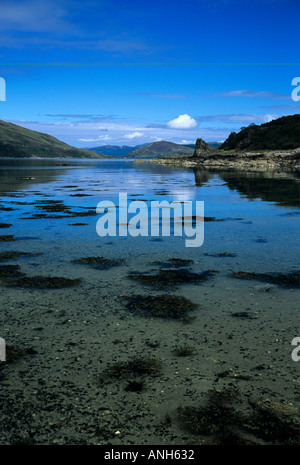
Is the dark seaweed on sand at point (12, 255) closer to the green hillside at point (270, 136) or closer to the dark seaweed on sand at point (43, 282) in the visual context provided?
Answer: the dark seaweed on sand at point (43, 282)

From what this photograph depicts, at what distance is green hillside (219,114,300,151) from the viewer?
132 meters

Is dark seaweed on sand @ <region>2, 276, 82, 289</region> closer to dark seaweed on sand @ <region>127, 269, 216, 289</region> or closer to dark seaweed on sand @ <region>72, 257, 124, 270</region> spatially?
dark seaweed on sand @ <region>72, 257, 124, 270</region>

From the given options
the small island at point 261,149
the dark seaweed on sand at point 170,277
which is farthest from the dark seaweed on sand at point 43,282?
the small island at point 261,149

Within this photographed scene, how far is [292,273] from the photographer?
12.1 m

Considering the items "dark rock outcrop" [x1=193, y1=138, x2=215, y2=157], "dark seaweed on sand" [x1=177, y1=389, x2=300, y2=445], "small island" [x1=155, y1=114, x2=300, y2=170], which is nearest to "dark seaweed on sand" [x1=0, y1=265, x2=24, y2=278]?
"dark seaweed on sand" [x1=177, y1=389, x2=300, y2=445]

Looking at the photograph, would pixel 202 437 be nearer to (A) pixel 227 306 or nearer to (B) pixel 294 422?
(B) pixel 294 422

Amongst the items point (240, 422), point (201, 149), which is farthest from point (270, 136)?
point (240, 422)

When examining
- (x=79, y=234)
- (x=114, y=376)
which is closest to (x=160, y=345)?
(x=114, y=376)

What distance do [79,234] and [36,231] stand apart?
253 cm

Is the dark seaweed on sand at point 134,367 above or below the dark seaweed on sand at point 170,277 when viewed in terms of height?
below

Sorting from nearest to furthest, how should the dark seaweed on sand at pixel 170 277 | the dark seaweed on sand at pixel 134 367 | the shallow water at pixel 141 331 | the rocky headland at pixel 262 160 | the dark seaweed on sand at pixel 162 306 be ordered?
the shallow water at pixel 141 331, the dark seaweed on sand at pixel 134 367, the dark seaweed on sand at pixel 162 306, the dark seaweed on sand at pixel 170 277, the rocky headland at pixel 262 160

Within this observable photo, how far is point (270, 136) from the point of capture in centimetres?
14375

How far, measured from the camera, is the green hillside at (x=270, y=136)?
131875 mm

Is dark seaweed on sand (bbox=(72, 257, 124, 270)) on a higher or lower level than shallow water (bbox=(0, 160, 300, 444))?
higher
